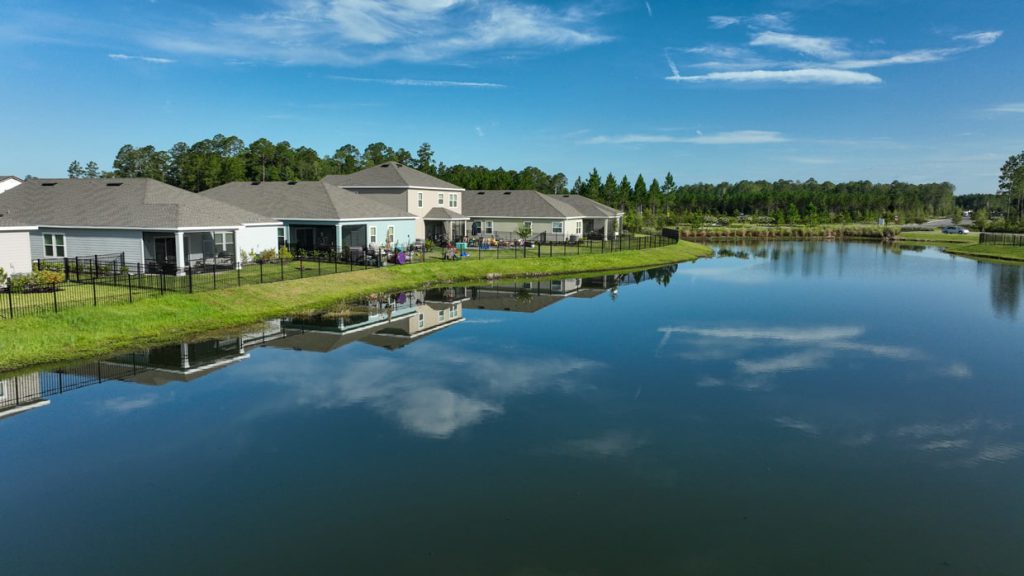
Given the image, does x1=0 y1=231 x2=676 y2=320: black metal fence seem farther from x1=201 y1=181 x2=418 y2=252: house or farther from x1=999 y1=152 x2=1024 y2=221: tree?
x1=999 y1=152 x2=1024 y2=221: tree

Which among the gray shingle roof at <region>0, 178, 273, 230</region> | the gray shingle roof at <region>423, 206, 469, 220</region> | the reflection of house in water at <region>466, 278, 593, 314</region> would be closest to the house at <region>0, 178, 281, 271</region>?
the gray shingle roof at <region>0, 178, 273, 230</region>

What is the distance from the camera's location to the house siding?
28.8 m

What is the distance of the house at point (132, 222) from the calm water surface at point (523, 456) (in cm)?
1383

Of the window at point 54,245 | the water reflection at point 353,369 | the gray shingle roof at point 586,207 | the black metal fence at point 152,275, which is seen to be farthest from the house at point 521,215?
the window at point 54,245

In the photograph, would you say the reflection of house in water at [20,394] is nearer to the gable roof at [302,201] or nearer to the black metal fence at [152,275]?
the black metal fence at [152,275]

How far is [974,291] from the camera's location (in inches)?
1610

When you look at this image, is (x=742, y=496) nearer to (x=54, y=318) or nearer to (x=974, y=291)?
(x=54, y=318)

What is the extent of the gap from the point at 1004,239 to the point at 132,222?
319ft

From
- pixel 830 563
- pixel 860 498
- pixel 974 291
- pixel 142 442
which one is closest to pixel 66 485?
pixel 142 442

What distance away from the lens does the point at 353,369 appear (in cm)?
2034

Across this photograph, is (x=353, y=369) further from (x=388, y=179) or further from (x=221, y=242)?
(x=388, y=179)

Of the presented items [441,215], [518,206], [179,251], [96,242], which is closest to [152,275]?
[179,251]

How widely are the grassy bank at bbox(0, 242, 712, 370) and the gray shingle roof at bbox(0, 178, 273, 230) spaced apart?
24.5 ft

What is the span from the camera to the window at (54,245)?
35250mm
